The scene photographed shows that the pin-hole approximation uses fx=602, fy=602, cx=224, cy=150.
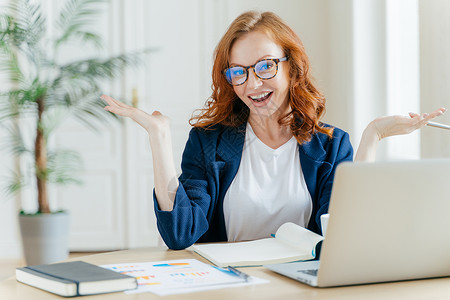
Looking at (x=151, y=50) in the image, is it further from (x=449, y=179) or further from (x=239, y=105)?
(x=449, y=179)

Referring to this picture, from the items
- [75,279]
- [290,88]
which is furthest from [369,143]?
[75,279]

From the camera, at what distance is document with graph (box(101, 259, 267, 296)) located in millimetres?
945

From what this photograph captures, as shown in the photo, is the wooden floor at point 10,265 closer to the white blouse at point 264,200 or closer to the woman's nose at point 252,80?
the white blouse at point 264,200

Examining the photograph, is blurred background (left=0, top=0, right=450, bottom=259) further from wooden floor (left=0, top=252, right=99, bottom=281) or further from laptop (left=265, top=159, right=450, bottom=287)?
laptop (left=265, top=159, right=450, bottom=287)

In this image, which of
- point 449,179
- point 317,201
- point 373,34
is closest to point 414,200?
point 449,179

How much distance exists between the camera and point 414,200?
2.95ft

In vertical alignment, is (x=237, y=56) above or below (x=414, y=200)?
above

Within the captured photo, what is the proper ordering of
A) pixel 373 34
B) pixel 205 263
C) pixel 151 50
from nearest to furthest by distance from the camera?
pixel 205 263 < pixel 373 34 < pixel 151 50

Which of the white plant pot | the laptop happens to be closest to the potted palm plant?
the white plant pot

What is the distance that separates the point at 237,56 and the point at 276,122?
0.23 metres

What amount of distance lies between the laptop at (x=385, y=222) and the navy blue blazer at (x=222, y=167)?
1.74ft

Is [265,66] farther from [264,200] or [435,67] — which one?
[435,67]

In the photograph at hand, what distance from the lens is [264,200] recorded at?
5.20 feet

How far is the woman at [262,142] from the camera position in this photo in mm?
1563
